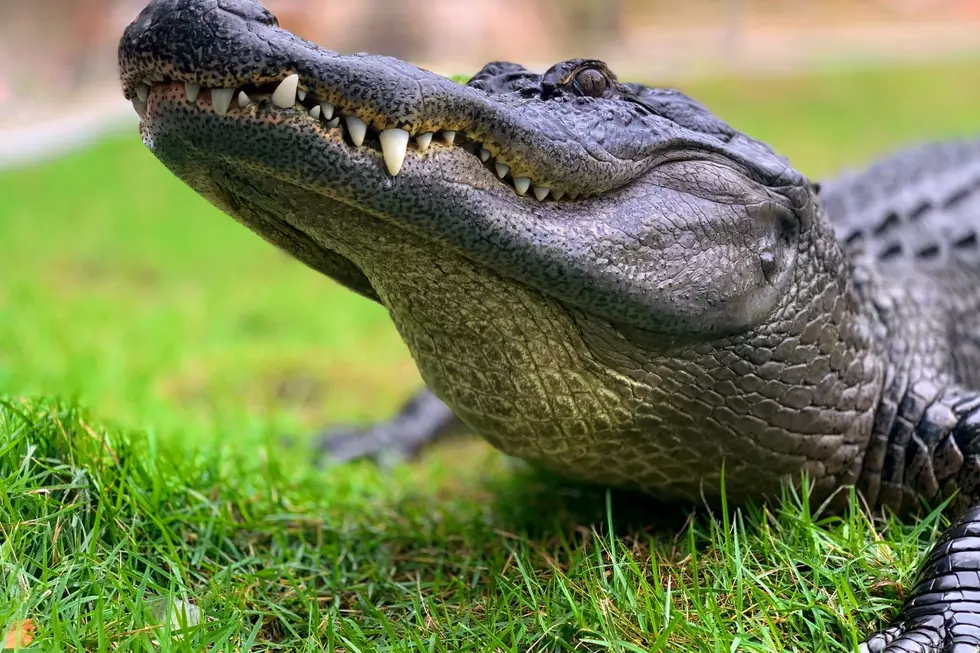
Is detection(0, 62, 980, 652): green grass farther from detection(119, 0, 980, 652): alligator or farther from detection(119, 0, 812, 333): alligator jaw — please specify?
detection(119, 0, 812, 333): alligator jaw

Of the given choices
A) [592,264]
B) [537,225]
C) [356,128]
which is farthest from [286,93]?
[592,264]

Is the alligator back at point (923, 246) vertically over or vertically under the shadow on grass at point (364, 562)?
over

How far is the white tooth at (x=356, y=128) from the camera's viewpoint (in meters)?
1.70

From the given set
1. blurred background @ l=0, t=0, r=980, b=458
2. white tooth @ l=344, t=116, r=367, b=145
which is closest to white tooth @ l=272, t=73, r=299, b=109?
white tooth @ l=344, t=116, r=367, b=145

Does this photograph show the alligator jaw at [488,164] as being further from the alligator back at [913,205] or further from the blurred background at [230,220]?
the alligator back at [913,205]

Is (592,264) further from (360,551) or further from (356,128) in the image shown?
(360,551)

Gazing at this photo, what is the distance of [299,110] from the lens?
65.3 inches

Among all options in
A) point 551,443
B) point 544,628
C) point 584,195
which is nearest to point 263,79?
point 584,195

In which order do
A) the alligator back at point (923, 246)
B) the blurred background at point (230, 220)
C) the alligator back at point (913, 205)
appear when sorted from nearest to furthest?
1. the alligator back at point (923, 246)
2. the alligator back at point (913, 205)
3. the blurred background at point (230, 220)

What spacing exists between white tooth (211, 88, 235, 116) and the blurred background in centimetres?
47

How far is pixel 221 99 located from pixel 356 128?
0.86 feet

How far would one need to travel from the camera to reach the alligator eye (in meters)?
2.16

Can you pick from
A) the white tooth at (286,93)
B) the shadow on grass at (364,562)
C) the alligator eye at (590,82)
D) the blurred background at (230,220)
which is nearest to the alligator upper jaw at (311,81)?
the white tooth at (286,93)

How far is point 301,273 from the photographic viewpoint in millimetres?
8844
